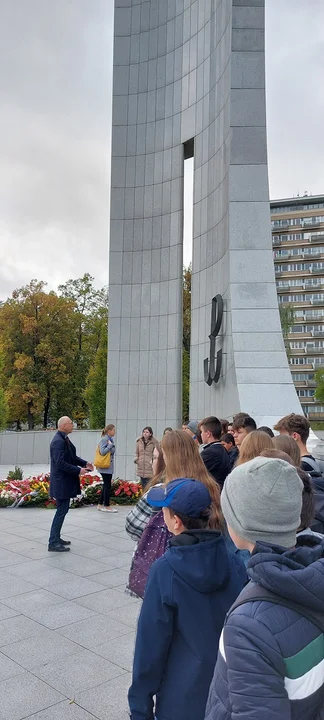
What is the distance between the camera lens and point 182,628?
6.62 feet

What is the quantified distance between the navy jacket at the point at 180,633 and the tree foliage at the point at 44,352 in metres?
35.4

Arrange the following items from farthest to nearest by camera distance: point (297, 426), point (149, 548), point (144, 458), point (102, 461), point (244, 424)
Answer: point (102, 461) → point (144, 458) → point (244, 424) → point (297, 426) → point (149, 548)

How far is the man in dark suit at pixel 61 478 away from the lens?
288 inches

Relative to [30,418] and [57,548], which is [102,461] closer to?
[57,548]

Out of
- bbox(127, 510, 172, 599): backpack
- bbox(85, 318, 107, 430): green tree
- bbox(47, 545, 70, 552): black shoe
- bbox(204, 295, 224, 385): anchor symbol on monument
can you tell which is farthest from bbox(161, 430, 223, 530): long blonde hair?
bbox(85, 318, 107, 430): green tree

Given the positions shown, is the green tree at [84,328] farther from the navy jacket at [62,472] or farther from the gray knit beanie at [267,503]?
the gray knit beanie at [267,503]

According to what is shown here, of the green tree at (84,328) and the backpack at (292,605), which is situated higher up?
the green tree at (84,328)

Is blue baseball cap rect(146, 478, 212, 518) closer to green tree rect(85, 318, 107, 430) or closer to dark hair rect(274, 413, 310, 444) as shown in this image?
dark hair rect(274, 413, 310, 444)

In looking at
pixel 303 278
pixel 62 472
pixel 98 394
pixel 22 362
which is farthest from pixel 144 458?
pixel 303 278

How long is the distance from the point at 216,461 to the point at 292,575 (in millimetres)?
3472

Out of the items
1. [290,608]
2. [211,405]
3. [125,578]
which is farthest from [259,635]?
[211,405]

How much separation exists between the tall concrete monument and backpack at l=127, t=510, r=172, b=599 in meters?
9.59

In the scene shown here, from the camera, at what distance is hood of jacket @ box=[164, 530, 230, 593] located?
2.02 metres

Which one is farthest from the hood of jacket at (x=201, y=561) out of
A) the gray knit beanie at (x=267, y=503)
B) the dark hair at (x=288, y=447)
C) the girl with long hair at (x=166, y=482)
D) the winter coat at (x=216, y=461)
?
the winter coat at (x=216, y=461)
